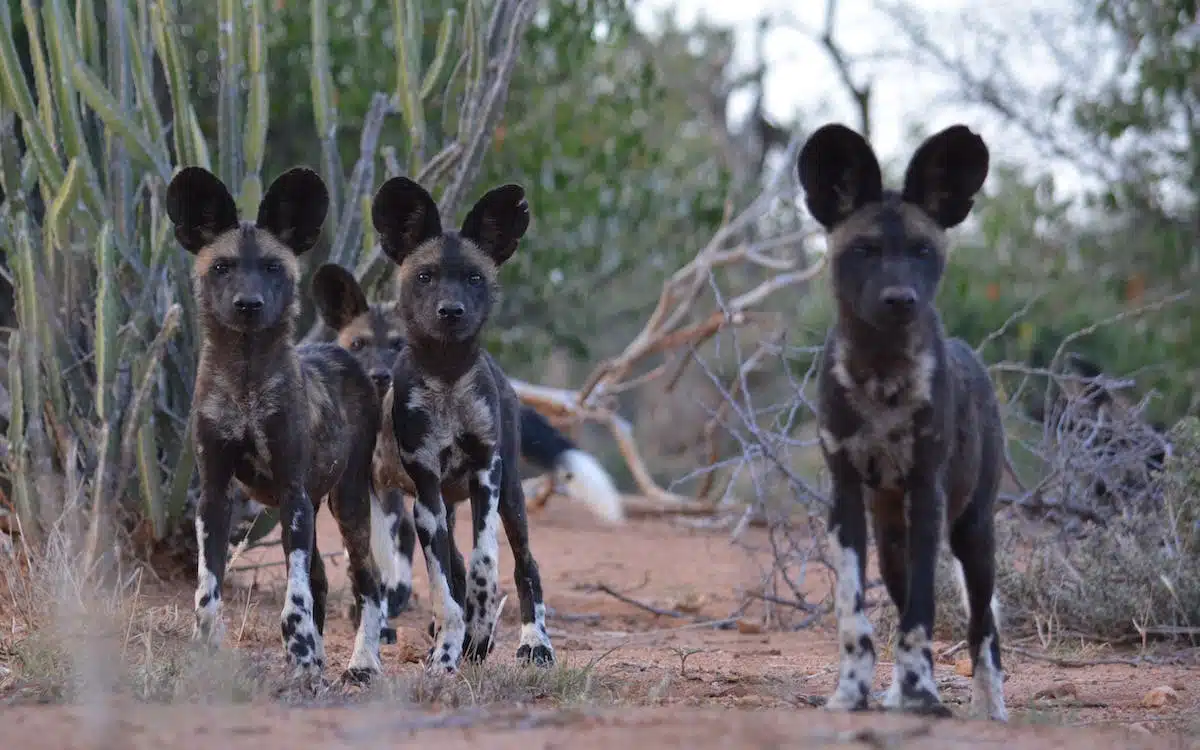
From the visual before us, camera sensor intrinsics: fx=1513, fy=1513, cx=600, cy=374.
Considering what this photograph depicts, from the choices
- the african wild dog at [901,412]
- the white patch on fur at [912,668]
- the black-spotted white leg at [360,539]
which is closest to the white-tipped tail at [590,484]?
the black-spotted white leg at [360,539]

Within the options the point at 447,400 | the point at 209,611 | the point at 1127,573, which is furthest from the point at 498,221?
the point at 1127,573

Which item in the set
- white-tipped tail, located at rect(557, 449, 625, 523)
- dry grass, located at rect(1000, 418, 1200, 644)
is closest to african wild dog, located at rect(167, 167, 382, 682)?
white-tipped tail, located at rect(557, 449, 625, 523)

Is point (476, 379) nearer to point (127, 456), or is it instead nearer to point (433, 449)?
point (433, 449)

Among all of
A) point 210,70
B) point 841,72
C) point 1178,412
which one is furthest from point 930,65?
point 210,70

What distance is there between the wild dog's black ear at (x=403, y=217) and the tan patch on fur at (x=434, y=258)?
0.05 m

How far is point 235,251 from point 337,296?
83.1 inches

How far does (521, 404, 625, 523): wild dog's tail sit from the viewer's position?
6.93m

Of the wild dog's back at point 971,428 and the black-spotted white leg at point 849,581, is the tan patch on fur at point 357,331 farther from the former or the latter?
the black-spotted white leg at point 849,581

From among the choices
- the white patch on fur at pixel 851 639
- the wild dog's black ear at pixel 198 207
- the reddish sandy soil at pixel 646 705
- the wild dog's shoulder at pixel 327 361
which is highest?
the wild dog's black ear at pixel 198 207

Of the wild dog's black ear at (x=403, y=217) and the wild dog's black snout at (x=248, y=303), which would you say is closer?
the wild dog's black snout at (x=248, y=303)

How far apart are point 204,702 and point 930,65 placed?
48.7ft

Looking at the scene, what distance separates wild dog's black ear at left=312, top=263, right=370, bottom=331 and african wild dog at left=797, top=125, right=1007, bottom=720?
3337 mm

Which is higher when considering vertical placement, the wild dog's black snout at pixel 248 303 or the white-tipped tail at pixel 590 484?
the wild dog's black snout at pixel 248 303

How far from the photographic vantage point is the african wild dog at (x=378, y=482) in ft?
22.9
